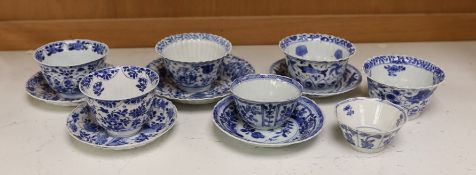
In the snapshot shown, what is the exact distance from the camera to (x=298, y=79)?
0.82 meters

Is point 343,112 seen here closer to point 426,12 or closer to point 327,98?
point 327,98

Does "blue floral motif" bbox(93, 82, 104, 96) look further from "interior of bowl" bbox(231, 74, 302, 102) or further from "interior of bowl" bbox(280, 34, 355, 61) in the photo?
"interior of bowl" bbox(280, 34, 355, 61)

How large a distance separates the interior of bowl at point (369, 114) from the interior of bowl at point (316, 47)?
0.15 metres

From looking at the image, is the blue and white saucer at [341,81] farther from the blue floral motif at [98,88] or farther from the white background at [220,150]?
the blue floral motif at [98,88]

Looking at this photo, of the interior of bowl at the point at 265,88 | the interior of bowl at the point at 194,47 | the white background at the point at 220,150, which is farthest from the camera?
the interior of bowl at the point at 194,47

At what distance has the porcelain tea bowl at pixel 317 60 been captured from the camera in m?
0.79

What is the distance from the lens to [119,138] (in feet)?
2.27

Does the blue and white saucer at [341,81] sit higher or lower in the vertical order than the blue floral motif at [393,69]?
lower

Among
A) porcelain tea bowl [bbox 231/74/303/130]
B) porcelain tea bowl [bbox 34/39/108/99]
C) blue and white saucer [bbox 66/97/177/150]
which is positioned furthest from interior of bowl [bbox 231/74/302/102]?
porcelain tea bowl [bbox 34/39/108/99]

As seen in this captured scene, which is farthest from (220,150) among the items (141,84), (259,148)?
(141,84)

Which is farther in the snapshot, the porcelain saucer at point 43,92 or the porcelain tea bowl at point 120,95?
the porcelain saucer at point 43,92

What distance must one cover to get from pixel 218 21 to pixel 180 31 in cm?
7

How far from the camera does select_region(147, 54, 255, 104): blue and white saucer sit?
2.57 feet

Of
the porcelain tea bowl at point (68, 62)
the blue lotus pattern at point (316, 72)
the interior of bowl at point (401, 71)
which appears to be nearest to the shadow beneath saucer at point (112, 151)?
the porcelain tea bowl at point (68, 62)
